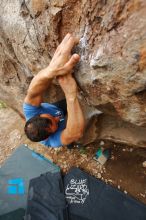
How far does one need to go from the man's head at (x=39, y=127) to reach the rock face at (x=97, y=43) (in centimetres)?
44

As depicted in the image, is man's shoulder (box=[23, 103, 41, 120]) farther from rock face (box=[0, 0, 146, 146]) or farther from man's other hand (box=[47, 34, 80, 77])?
man's other hand (box=[47, 34, 80, 77])

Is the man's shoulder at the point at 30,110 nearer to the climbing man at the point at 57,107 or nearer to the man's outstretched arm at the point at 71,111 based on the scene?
the climbing man at the point at 57,107

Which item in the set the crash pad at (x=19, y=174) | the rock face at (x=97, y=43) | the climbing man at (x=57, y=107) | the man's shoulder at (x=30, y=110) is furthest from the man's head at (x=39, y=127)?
the crash pad at (x=19, y=174)

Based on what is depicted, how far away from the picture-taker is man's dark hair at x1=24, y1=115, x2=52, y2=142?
2.68 meters

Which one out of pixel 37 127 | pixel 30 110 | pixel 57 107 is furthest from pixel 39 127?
pixel 57 107

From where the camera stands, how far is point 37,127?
2678mm

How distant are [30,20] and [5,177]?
2943 mm

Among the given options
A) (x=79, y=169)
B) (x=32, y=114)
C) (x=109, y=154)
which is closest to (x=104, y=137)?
(x=109, y=154)

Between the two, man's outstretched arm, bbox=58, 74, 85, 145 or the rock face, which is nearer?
the rock face

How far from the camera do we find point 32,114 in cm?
286

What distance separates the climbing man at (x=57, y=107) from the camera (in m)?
2.09

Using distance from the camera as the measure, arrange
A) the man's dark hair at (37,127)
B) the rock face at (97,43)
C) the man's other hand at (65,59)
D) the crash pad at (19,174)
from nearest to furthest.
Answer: the rock face at (97,43), the man's other hand at (65,59), the man's dark hair at (37,127), the crash pad at (19,174)

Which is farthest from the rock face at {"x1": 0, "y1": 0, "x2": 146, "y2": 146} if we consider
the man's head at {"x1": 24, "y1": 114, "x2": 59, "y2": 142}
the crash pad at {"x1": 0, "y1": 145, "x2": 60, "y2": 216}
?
the crash pad at {"x1": 0, "y1": 145, "x2": 60, "y2": 216}

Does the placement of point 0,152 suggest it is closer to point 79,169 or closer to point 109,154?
point 79,169
